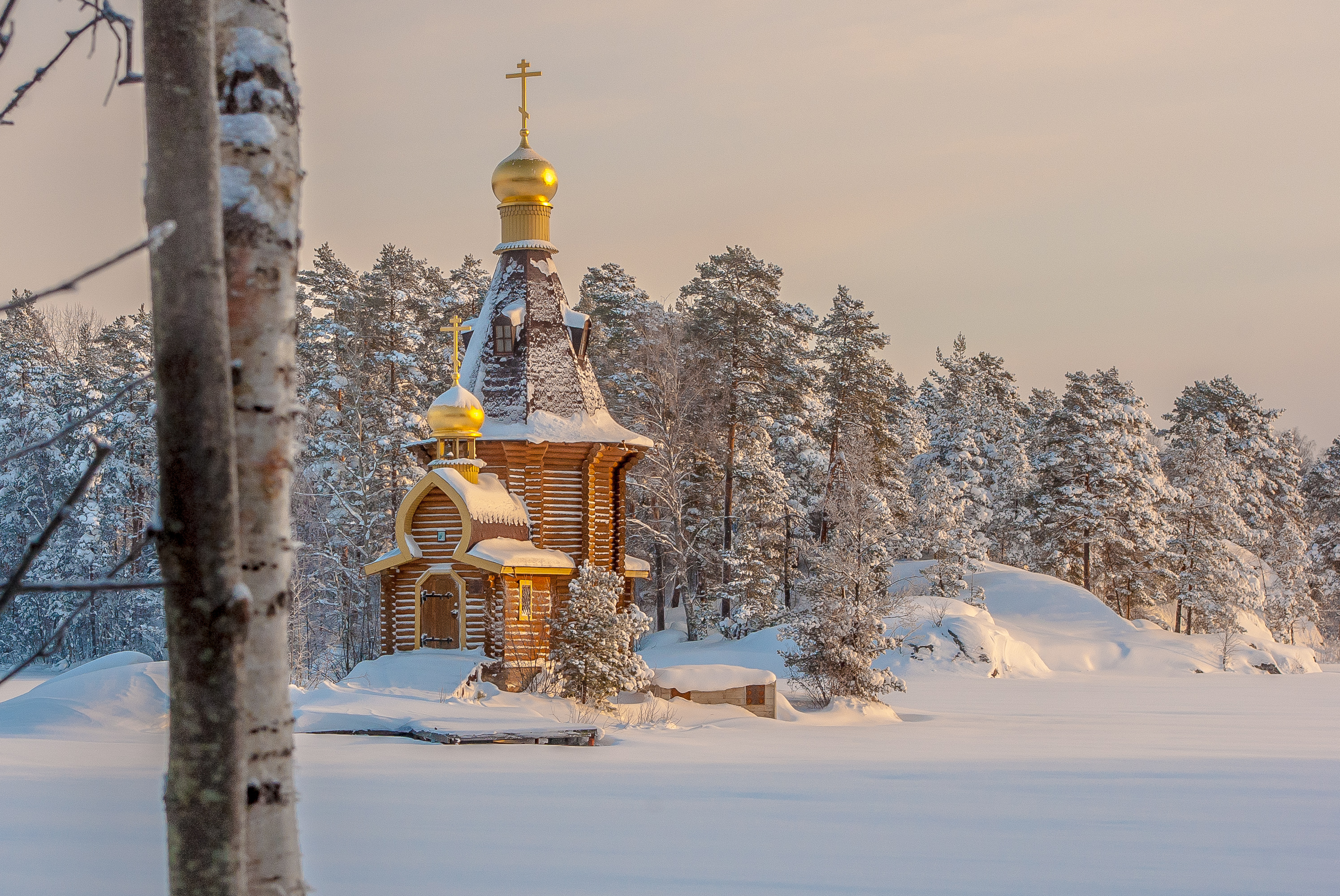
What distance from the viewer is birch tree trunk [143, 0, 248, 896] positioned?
2.62m

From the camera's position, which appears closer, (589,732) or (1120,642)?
(589,732)

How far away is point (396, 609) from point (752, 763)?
33.6ft

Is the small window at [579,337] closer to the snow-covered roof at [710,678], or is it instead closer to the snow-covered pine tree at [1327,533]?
the snow-covered roof at [710,678]

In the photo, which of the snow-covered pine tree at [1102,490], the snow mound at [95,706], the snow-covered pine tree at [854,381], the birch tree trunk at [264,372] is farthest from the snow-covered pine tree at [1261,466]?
the birch tree trunk at [264,372]

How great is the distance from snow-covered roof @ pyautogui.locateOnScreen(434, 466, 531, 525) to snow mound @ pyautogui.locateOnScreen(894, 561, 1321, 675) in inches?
679

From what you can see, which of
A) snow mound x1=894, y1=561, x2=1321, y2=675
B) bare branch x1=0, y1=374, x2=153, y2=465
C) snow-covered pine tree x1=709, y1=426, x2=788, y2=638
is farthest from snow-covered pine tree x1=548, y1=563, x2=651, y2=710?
bare branch x1=0, y1=374, x2=153, y2=465

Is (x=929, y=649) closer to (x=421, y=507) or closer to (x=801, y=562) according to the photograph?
(x=801, y=562)

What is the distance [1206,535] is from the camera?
1719 inches

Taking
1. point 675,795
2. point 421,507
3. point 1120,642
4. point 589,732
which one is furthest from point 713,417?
point 675,795

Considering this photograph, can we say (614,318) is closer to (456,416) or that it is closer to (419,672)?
(456,416)

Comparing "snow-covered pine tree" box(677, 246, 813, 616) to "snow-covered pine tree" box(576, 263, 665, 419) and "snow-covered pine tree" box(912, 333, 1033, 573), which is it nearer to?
"snow-covered pine tree" box(576, 263, 665, 419)

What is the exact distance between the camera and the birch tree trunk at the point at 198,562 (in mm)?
2621

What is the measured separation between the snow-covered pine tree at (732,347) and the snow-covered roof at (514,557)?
52.8ft

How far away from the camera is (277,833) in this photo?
292 centimetres
